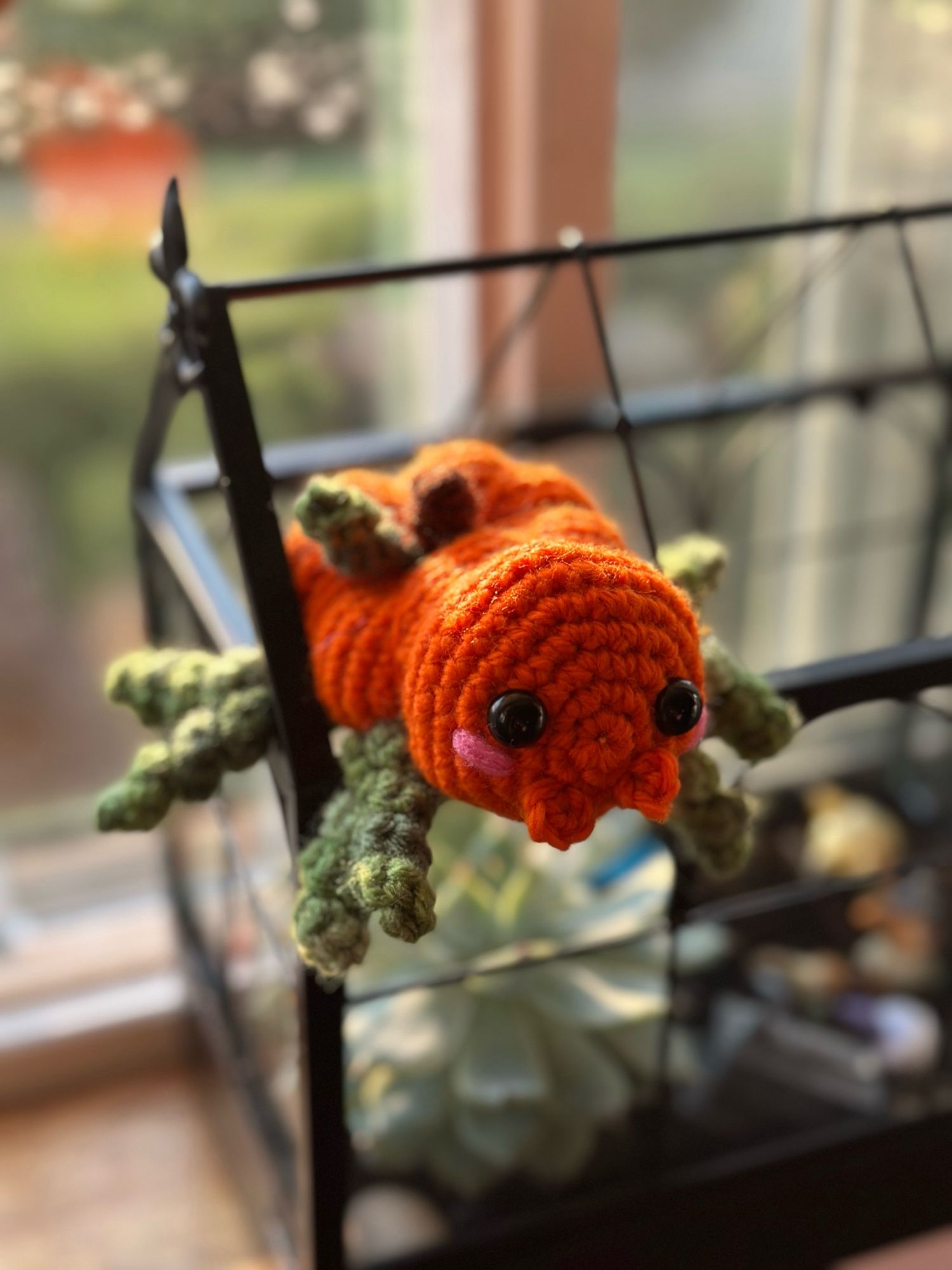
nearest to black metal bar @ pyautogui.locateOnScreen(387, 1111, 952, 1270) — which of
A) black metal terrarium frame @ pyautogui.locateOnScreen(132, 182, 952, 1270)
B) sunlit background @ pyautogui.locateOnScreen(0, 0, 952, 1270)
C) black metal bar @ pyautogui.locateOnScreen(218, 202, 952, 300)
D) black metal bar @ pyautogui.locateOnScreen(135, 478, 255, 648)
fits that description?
black metal terrarium frame @ pyautogui.locateOnScreen(132, 182, 952, 1270)

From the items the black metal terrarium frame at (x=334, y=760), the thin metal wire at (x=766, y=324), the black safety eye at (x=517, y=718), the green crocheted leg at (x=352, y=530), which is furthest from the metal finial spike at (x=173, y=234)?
the thin metal wire at (x=766, y=324)

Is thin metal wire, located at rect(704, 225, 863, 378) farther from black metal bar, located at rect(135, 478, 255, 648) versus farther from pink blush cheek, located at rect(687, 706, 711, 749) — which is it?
pink blush cheek, located at rect(687, 706, 711, 749)

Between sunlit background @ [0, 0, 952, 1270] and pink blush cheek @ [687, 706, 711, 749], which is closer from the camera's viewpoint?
pink blush cheek @ [687, 706, 711, 749]

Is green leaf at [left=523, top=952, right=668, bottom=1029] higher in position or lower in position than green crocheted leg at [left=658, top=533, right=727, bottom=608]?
lower

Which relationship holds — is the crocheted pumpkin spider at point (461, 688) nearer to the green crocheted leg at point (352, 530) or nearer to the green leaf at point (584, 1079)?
the green crocheted leg at point (352, 530)

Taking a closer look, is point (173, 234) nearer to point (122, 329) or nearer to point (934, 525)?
point (122, 329)

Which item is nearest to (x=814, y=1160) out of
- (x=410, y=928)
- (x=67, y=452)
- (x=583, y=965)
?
(x=583, y=965)

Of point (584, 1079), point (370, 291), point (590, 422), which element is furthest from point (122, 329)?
point (584, 1079)
